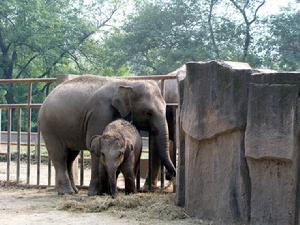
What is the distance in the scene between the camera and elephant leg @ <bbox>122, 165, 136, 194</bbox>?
9075 millimetres

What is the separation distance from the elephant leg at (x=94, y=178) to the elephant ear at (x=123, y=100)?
2.59 ft

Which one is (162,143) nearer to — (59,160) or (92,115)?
A: (92,115)

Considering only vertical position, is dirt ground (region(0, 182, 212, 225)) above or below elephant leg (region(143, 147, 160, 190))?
below

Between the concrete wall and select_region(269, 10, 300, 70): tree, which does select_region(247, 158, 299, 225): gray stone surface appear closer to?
the concrete wall

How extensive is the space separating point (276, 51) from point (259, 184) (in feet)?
69.3

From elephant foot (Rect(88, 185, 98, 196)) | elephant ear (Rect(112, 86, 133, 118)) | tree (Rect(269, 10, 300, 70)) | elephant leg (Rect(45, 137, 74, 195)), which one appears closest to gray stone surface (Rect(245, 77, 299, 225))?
elephant foot (Rect(88, 185, 98, 196))

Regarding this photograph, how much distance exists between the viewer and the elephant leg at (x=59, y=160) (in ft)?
33.5

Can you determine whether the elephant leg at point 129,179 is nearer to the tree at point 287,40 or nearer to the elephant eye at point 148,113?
the elephant eye at point 148,113

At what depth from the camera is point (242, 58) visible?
92.1 ft

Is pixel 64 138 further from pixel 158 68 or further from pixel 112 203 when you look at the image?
pixel 158 68

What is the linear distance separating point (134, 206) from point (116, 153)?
2.99 ft

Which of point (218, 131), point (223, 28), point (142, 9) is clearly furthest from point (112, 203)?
point (142, 9)

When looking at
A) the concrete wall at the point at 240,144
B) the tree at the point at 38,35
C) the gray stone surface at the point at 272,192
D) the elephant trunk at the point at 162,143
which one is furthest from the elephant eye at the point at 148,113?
the tree at the point at 38,35

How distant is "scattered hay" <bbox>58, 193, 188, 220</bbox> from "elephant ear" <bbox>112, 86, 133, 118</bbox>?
1468mm
